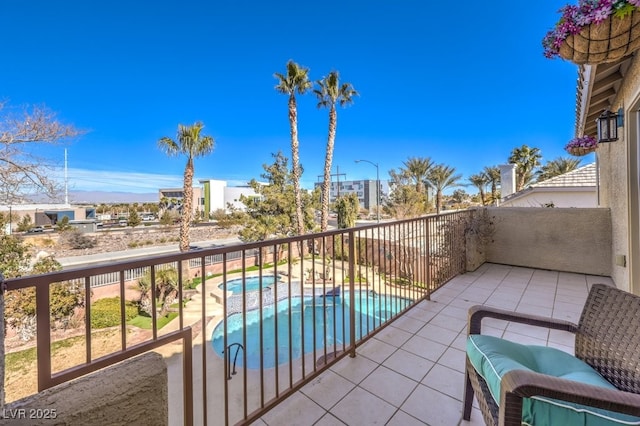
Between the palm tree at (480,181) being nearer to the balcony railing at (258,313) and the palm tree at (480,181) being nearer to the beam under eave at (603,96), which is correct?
the balcony railing at (258,313)

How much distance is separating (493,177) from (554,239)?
18599mm

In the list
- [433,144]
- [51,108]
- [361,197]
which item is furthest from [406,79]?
[361,197]

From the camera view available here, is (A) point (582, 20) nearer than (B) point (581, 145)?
Yes

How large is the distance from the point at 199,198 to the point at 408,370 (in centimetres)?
4540

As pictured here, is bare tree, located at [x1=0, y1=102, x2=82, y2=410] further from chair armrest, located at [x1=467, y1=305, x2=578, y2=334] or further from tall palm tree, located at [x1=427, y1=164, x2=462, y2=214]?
tall palm tree, located at [x1=427, y1=164, x2=462, y2=214]

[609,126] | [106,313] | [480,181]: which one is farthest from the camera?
[480,181]

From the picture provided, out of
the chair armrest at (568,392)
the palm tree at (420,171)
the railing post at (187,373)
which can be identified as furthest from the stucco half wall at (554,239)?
the palm tree at (420,171)

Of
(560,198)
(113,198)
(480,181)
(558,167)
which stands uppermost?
(113,198)

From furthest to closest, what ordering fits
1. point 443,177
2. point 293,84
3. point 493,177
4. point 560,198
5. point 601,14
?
point 493,177 → point 443,177 → point 293,84 → point 560,198 → point 601,14

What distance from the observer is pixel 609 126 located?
3127 millimetres

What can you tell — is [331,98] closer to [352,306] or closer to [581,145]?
[581,145]

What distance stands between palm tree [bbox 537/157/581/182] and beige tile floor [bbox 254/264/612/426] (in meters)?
19.2

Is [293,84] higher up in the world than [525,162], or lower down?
higher up

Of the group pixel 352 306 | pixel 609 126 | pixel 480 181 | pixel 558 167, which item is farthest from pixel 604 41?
pixel 480 181
